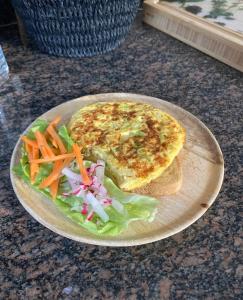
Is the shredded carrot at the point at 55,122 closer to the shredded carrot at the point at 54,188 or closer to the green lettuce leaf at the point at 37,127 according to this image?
the green lettuce leaf at the point at 37,127

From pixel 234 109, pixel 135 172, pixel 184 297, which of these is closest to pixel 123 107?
pixel 135 172

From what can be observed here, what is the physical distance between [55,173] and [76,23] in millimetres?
948

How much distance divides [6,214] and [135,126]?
58 centimetres

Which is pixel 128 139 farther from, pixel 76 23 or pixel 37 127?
pixel 76 23

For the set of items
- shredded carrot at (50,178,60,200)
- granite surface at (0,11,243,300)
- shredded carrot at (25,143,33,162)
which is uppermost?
shredded carrot at (25,143,33,162)

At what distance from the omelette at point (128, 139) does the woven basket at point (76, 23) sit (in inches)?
22.6

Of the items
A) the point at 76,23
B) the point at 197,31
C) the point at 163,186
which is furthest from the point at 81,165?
the point at 197,31

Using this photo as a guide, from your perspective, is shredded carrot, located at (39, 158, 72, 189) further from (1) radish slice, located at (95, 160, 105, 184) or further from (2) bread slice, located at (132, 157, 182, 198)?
(2) bread slice, located at (132, 157, 182, 198)

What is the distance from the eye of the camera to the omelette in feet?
3.76

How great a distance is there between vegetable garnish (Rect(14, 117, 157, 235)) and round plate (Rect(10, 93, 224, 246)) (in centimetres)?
3

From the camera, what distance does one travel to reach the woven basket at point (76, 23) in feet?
5.45

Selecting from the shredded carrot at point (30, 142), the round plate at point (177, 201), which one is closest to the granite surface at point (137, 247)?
the round plate at point (177, 201)

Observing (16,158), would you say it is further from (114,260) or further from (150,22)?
(150,22)

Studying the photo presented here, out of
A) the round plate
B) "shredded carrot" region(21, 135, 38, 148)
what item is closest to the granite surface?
the round plate
